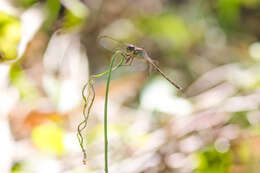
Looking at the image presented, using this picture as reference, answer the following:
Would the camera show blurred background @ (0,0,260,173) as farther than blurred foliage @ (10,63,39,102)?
No

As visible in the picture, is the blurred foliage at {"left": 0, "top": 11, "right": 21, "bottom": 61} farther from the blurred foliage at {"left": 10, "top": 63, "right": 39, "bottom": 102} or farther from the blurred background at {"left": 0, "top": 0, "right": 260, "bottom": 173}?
the blurred foliage at {"left": 10, "top": 63, "right": 39, "bottom": 102}

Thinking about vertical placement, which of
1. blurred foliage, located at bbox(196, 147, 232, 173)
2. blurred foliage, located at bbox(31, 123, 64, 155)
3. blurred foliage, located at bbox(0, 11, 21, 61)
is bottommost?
blurred foliage, located at bbox(196, 147, 232, 173)

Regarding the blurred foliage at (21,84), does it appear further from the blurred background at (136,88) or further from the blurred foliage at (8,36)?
the blurred foliage at (8,36)

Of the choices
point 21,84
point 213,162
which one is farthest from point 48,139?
point 213,162

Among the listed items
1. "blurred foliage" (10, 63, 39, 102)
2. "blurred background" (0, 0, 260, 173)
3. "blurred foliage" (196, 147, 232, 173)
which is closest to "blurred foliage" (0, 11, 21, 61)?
"blurred background" (0, 0, 260, 173)

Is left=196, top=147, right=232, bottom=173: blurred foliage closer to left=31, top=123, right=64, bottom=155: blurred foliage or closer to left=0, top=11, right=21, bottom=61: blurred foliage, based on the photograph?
left=31, top=123, right=64, bottom=155: blurred foliage

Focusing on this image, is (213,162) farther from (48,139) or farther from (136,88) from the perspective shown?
(136,88)

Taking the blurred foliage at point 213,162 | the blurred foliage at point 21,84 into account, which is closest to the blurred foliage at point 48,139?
the blurred foliage at point 21,84

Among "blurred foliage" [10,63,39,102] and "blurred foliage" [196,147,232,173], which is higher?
"blurred foliage" [10,63,39,102]
